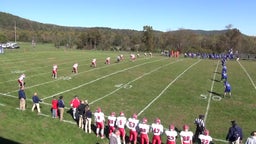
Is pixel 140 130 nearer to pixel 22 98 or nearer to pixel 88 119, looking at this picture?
pixel 88 119

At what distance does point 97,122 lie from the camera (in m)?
18.7

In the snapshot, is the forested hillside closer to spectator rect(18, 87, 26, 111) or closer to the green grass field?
the green grass field

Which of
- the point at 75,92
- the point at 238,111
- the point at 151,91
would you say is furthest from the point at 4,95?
the point at 238,111

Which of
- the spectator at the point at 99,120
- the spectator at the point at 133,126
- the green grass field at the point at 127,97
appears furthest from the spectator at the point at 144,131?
the spectator at the point at 99,120

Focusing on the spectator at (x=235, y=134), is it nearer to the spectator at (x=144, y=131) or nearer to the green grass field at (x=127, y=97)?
the green grass field at (x=127, y=97)

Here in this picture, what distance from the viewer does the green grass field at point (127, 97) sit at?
19.2 m

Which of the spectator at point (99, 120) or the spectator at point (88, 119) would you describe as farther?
A: the spectator at point (88, 119)

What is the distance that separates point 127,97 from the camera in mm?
28281

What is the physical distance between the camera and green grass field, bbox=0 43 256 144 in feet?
62.8

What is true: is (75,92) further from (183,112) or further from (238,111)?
(238,111)

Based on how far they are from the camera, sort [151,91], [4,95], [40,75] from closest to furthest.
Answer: [4,95] → [151,91] → [40,75]

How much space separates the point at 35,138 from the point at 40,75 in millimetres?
19326

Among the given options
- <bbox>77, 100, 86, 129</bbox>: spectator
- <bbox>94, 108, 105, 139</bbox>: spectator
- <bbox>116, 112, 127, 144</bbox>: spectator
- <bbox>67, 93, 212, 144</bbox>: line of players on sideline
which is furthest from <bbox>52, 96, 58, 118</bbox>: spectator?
<bbox>116, 112, 127, 144</bbox>: spectator

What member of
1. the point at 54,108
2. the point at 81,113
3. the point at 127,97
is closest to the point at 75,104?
the point at 54,108
